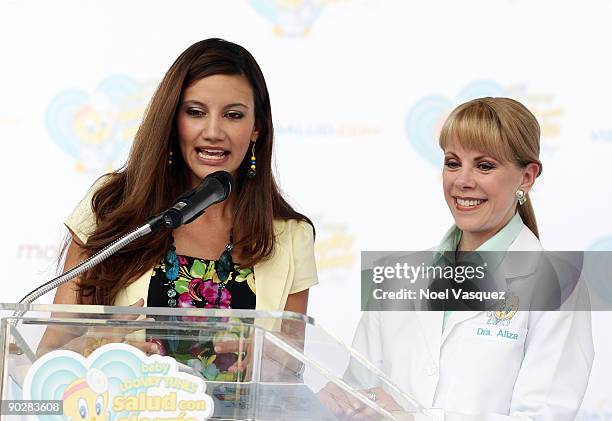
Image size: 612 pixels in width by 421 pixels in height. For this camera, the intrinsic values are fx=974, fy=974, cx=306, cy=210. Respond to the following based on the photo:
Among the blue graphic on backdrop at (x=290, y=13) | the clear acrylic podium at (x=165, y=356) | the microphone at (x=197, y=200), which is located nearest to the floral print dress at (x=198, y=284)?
the microphone at (x=197, y=200)

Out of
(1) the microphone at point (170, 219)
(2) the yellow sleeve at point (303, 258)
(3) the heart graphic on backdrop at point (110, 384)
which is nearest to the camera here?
(3) the heart graphic on backdrop at point (110, 384)

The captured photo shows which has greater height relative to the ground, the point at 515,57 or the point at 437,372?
the point at 515,57

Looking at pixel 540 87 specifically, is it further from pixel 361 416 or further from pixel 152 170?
pixel 361 416

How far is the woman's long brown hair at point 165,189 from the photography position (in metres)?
2.41

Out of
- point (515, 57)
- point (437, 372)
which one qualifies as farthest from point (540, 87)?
point (437, 372)

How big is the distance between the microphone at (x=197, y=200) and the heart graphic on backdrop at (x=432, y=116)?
159cm

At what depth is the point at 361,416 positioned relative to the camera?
154 centimetres

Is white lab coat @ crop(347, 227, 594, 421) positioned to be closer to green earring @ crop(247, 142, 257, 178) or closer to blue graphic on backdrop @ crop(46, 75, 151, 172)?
green earring @ crop(247, 142, 257, 178)

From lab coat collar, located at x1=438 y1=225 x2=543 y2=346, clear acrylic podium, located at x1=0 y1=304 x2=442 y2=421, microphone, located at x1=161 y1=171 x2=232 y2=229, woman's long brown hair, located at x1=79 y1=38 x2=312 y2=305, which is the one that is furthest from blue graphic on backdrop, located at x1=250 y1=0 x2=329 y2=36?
clear acrylic podium, located at x1=0 y1=304 x2=442 y2=421

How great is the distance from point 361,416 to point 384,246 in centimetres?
183

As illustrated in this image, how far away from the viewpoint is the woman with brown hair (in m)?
2.41

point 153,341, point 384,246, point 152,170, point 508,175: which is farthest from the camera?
point 384,246

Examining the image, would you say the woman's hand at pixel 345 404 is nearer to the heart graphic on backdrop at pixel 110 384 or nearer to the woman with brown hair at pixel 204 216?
the heart graphic on backdrop at pixel 110 384

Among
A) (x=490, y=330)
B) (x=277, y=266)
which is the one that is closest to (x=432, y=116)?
(x=490, y=330)
